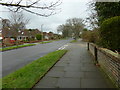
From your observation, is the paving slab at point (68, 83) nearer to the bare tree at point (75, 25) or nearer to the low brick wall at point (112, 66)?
the low brick wall at point (112, 66)

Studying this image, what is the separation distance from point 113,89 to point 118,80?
31 centimetres

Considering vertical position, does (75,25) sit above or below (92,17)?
above

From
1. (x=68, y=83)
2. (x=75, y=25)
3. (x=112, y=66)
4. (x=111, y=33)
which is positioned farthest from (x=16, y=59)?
(x=75, y=25)

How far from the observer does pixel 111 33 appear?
5973 mm

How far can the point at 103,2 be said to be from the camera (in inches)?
299

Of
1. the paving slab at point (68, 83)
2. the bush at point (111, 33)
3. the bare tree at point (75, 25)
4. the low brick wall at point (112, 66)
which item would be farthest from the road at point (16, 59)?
the bare tree at point (75, 25)

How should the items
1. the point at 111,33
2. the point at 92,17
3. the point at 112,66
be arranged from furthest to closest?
the point at 92,17 < the point at 111,33 < the point at 112,66

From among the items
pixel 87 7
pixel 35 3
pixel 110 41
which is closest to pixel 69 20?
pixel 87 7

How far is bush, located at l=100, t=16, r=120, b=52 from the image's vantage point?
18.9 feet

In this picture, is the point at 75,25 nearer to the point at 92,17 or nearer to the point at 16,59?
the point at 92,17

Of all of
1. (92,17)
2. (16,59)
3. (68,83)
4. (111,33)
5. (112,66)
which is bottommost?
(16,59)

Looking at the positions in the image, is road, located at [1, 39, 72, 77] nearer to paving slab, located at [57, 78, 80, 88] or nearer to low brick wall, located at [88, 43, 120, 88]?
paving slab, located at [57, 78, 80, 88]

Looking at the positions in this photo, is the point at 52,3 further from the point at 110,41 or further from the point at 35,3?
the point at 110,41

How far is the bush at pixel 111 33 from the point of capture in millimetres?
5758
